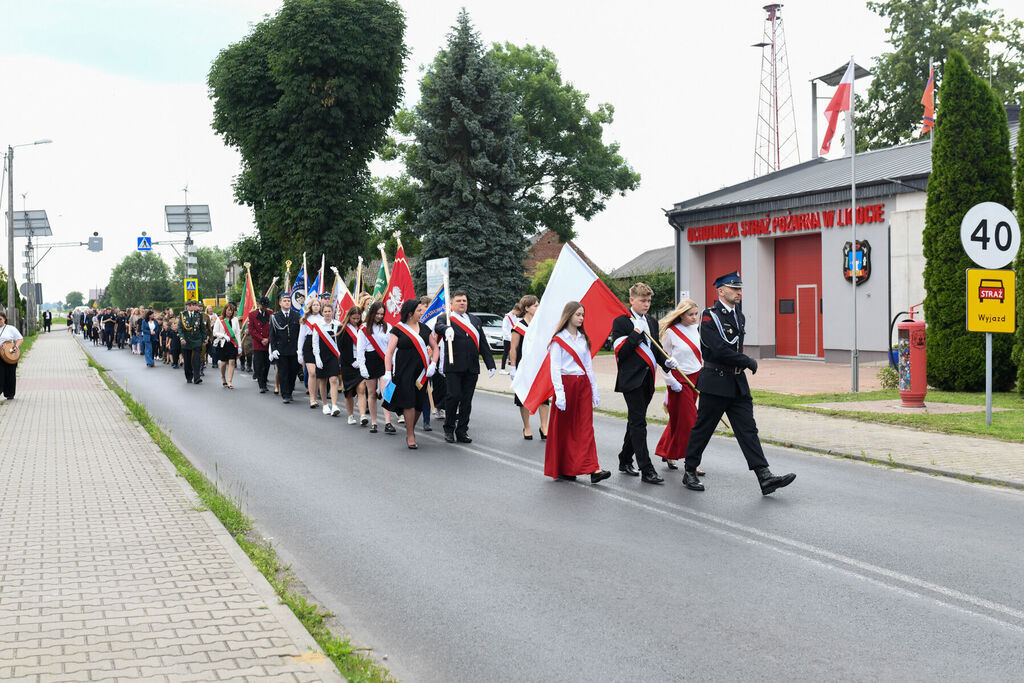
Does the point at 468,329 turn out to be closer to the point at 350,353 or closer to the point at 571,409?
the point at 350,353

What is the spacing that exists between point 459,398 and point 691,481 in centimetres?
427

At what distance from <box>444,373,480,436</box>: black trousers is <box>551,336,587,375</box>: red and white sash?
10.3 ft

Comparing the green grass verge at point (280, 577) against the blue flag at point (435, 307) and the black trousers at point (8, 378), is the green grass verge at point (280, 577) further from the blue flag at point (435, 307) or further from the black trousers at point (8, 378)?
the black trousers at point (8, 378)

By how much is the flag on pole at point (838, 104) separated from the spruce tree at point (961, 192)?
2121mm

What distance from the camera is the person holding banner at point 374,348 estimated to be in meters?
13.5

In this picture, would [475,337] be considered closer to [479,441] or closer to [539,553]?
[479,441]

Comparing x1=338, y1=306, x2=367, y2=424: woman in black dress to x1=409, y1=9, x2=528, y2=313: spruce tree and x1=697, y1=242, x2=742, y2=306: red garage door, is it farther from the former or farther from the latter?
x1=409, y1=9, x2=528, y2=313: spruce tree

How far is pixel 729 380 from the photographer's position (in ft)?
28.8

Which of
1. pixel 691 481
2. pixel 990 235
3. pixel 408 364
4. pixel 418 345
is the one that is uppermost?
pixel 990 235

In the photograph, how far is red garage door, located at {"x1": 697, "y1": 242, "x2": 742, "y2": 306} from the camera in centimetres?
3179

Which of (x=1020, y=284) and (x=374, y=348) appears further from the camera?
(x=1020, y=284)

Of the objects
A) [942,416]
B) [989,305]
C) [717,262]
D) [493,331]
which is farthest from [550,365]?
[493,331]

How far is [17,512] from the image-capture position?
7.85 metres

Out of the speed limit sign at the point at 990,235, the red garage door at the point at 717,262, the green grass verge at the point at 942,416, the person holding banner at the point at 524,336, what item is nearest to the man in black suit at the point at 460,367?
the person holding banner at the point at 524,336
